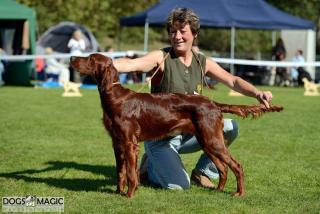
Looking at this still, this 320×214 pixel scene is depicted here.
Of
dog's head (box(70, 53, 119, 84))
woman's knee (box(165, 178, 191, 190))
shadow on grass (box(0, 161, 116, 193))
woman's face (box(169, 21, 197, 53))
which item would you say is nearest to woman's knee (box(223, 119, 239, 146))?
woman's knee (box(165, 178, 191, 190))

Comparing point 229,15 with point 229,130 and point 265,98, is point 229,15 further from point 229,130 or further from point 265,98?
point 265,98

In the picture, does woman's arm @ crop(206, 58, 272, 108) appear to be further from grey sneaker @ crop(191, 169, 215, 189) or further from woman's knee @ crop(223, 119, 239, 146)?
grey sneaker @ crop(191, 169, 215, 189)

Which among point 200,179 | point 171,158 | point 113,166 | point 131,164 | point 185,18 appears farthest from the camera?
point 113,166

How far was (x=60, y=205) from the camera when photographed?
14.3ft

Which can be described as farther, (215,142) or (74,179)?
(74,179)

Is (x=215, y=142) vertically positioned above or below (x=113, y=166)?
above

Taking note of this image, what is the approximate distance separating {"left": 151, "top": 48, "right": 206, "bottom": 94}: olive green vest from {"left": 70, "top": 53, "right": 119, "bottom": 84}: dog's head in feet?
2.31

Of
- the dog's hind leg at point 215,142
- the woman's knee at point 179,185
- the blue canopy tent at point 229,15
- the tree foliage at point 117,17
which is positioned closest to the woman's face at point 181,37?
the dog's hind leg at point 215,142

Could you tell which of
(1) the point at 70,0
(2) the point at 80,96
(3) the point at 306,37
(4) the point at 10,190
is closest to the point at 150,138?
(4) the point at 10,190

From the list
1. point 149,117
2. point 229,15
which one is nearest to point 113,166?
point 149,117

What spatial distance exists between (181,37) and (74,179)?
5.10ft

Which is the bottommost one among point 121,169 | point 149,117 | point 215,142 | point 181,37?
point 121,169

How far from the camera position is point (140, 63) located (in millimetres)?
5082

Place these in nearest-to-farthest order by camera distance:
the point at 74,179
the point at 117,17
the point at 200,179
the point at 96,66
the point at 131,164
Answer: the point at 96,66
the point at 131,164
the point at 200,179
the point at 74,179
the point at 117,17
